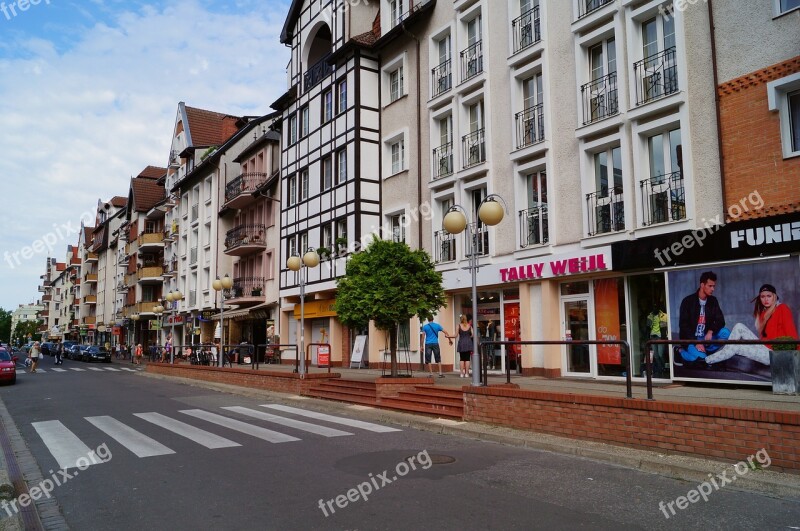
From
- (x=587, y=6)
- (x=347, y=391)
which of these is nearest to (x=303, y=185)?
(x=347, y=391)

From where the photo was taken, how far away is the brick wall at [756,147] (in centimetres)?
1175

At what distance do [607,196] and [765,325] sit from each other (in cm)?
482

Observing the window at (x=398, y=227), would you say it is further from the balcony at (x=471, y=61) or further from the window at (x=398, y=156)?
the balcony at (x=471, y=61)

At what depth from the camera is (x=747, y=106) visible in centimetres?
1240

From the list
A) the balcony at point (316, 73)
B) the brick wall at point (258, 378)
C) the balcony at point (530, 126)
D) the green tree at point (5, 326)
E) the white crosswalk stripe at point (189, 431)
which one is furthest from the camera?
the green tree at point (5, 326)

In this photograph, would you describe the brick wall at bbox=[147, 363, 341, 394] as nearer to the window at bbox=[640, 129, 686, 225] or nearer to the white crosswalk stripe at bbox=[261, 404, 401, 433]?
the white crosswalk stripe at bbox=[261, 404, 401, 433]

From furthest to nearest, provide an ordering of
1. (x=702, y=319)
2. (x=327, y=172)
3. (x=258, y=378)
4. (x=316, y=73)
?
(x=316, y=73) → (x=327, y=172) → (x=258, y=378) → (x=702, y=319)

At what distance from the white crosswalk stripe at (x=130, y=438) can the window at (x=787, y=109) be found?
40.2 ft

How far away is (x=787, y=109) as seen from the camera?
11961 millimetres

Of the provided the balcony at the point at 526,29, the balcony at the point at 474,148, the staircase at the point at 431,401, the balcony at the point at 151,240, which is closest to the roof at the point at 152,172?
the balcony at the point at 151,240

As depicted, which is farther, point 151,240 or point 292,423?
point 151,240

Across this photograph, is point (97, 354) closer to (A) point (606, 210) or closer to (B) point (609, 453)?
(A) point (606, 210)

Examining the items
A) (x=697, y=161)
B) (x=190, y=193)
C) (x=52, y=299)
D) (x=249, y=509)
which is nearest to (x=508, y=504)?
(x=249, y=509)

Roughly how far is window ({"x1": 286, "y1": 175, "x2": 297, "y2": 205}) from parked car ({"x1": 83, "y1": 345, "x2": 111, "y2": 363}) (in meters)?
26.5
